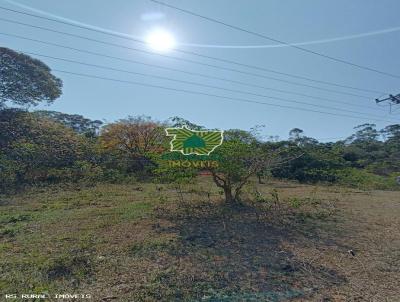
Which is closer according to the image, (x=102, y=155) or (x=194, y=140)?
(x=194, y=140)

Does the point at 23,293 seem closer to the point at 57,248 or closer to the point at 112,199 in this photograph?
the point at 57,248

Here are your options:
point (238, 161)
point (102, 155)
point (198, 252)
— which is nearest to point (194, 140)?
point (238, 161)

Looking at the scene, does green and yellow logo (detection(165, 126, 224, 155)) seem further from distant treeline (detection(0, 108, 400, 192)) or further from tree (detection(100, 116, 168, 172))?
tree (detection(100, 116, 168, 172))

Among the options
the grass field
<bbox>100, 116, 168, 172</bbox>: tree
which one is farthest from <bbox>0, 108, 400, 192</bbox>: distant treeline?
the grass field

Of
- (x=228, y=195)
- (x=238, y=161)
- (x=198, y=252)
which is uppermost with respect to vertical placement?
(x=238, y=161)

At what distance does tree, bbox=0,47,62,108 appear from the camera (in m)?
13.7

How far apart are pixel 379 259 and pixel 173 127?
479 cm

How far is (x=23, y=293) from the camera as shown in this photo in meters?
2.67

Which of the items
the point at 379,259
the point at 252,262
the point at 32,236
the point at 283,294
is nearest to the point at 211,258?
the point at 252,262

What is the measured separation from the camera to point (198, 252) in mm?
3830

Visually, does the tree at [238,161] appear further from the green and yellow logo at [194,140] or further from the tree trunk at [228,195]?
the green and yellow logo at [194,140]

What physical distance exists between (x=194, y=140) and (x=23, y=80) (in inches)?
454

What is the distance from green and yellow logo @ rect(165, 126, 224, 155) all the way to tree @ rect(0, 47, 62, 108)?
11.3 m

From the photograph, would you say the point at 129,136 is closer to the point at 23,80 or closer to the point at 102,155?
the point at 102,155
